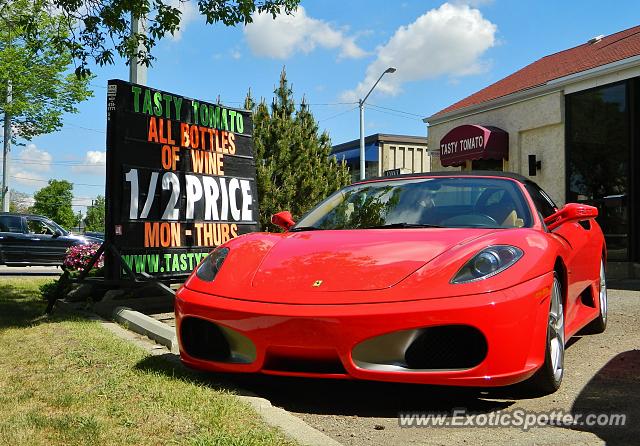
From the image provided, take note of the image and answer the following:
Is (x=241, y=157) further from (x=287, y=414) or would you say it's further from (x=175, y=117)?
(x=287, y=414)

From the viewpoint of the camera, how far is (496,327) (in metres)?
2.75

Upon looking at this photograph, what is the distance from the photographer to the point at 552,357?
10.5 feet

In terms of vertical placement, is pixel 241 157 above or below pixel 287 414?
above

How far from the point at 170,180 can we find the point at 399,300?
4.29 meters

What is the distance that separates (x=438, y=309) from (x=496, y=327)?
29cm

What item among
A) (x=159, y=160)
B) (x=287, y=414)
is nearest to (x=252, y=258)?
(x=287, y=414)

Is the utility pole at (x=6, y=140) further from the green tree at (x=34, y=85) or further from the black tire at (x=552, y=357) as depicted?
the black tire at (x=552, y=357)

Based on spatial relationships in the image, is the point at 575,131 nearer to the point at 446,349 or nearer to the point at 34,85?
the point at 446,349

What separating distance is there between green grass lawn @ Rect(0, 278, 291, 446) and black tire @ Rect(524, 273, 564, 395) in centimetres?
151

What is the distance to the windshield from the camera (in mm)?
3721

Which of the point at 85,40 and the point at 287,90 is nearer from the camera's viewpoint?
the point at 85,40

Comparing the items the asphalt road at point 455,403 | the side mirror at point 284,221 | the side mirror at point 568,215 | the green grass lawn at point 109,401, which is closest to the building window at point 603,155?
the side mirror at point 568,215

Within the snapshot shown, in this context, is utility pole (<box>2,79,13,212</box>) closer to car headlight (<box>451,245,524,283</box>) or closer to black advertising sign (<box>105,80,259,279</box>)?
black advertising sign (<box>105,80,259,279</box>)

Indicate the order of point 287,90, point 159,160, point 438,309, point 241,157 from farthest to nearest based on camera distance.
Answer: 1. point 287,90
2. point 241,157
3. point 159,160
4. point 438,309
